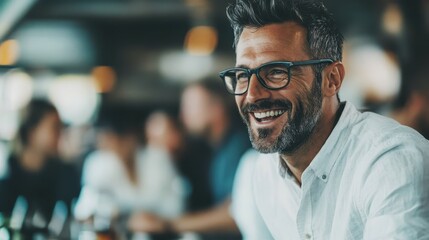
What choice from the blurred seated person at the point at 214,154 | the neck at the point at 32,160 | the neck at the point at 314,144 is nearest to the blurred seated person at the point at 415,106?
the blurred seated person at the point at 214,154

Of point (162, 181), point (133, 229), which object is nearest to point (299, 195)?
point (133, 229)

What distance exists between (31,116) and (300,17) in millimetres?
1895

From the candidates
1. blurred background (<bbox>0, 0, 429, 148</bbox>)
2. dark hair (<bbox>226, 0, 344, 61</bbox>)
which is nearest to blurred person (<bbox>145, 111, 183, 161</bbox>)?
dark hair (<bbox>226, 0, 344, 61</bbox>)

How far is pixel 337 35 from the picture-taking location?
1295 millimetres

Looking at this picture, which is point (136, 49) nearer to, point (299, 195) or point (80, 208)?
point (80, 208)

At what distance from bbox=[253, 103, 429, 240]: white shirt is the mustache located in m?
0.15

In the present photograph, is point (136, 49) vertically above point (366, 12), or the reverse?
point (366, 12)

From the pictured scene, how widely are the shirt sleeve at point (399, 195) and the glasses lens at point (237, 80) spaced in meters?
0.28

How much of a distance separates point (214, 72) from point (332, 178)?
6505 mm

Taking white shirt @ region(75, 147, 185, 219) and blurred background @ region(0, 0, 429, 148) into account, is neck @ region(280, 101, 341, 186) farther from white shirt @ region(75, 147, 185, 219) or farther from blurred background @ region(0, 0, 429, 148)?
blurred background @ region(0, 0, 429, 148)

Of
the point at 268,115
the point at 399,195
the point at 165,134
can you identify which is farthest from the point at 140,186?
the point at 399,195

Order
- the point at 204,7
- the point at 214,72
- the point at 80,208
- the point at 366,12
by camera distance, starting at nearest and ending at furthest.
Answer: the point at 80,208
the point at 366,12
the point at 204,7
the point at 214,72

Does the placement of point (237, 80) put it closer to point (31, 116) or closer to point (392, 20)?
point (31, 116)

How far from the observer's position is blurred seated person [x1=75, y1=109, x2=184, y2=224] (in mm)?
3158
